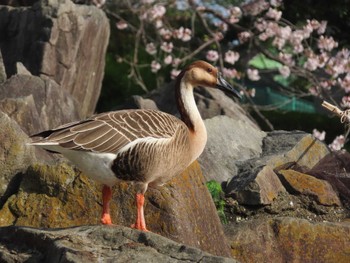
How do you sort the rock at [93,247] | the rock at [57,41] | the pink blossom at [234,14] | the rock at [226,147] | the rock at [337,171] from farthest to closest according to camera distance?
the pink blossom at [234,14]
the rock at [57,41]
the rock at [226,147]
the rock at [337,171]
the rock at [93,247]

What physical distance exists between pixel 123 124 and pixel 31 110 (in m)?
3.20

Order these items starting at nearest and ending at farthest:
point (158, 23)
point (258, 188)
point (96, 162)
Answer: point (96, 162) → point (258, 188) → point (158, 23)

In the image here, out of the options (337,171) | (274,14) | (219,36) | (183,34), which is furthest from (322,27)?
(337,171)

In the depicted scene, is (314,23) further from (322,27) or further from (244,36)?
(244,36)

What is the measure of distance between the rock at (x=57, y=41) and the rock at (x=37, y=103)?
239cm

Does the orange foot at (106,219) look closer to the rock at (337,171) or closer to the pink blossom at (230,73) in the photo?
the rock at (337,171)

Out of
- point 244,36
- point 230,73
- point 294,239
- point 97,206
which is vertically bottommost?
point 230,73

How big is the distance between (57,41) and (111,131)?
8.01 meters

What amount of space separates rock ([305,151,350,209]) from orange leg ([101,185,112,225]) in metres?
3.32

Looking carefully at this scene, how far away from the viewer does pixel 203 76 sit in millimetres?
7645

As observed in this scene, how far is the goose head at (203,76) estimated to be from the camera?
761 cm

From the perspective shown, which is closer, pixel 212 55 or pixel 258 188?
pixel 258 188

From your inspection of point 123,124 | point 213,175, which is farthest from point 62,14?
point 123,124

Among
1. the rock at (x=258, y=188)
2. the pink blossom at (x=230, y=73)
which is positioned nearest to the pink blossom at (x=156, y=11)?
the pink blossom at (x=230, y=73)
